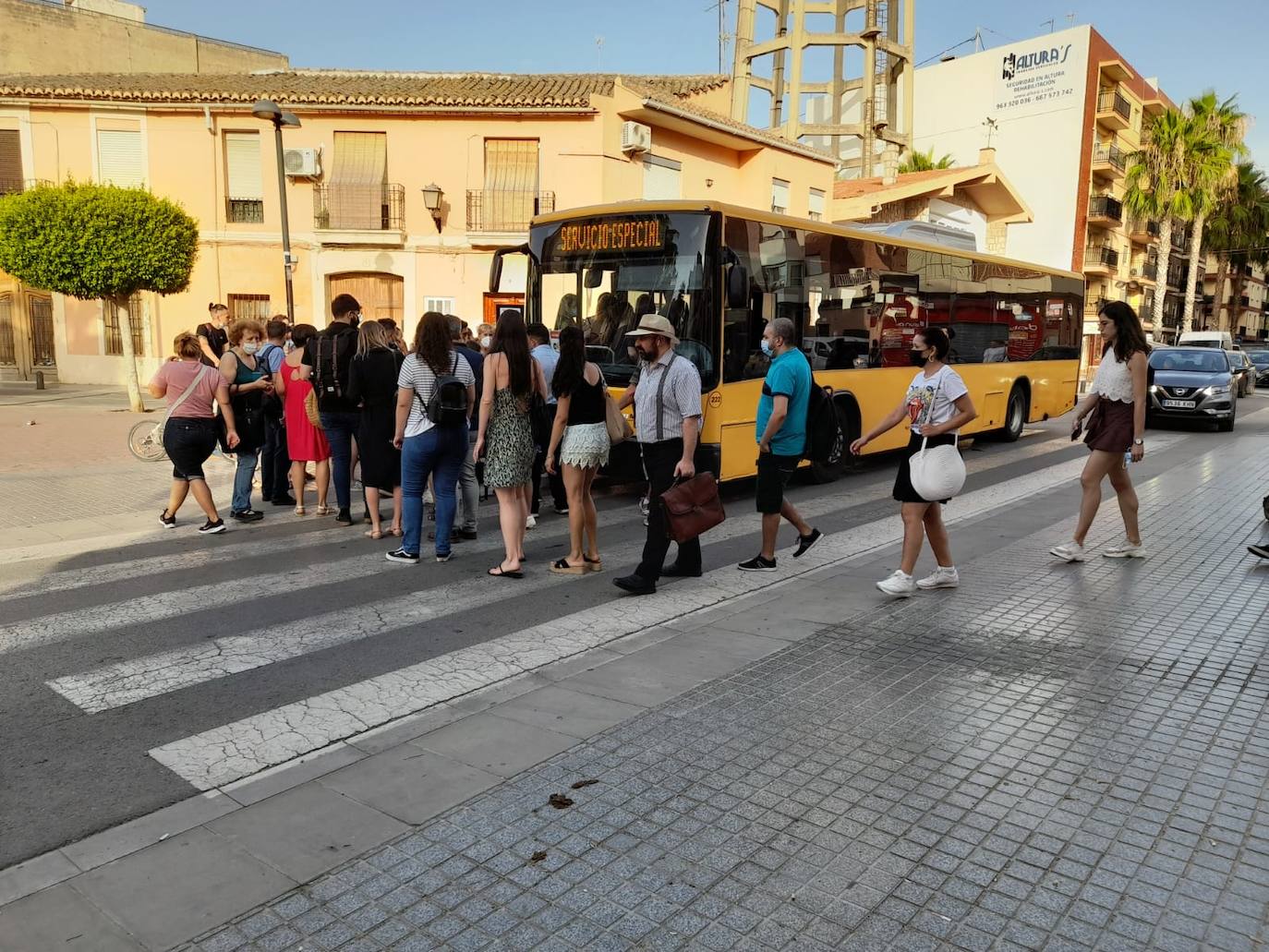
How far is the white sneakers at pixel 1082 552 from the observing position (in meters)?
7.18

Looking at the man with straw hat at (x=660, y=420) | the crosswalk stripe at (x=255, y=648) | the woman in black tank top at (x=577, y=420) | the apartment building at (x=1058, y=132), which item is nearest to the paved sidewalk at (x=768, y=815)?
the man with straw hat at (x=660, y=420)

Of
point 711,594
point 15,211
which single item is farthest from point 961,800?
point 15,211

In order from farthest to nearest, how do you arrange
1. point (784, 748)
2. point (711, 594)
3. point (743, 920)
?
point (711, 594)
point (784, 748)
point (743, 920)

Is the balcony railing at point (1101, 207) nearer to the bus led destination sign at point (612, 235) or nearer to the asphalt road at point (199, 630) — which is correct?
the bus led destination sign at point (612, 235)

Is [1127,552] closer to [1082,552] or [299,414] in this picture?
[1082,552]

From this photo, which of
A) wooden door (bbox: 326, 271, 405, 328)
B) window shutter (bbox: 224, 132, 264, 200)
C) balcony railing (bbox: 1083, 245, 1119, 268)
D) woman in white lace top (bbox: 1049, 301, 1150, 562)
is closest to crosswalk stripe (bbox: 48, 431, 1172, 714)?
woman in white lace top (bbox: 1049, 301, 1150, 562)

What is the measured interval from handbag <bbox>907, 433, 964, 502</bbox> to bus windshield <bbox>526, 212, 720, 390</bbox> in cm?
334

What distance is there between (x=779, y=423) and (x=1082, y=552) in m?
2.73

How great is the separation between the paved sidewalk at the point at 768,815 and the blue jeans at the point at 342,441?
4184mm

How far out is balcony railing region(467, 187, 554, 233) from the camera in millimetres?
23344

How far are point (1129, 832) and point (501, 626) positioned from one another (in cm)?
346

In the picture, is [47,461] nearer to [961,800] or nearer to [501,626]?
[501,626]

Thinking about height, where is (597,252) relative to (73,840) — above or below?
above

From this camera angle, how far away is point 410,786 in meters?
3.54
